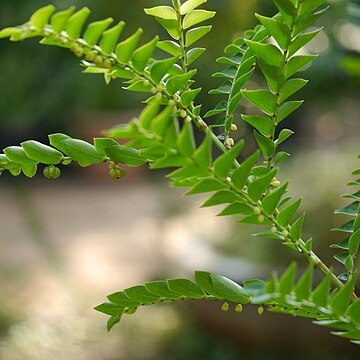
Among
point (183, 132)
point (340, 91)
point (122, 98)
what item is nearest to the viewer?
point (183, 132)

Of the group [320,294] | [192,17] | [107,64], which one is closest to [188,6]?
[192,17]

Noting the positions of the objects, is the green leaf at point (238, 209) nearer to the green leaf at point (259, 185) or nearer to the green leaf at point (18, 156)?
the green leaf at point (259, 185)

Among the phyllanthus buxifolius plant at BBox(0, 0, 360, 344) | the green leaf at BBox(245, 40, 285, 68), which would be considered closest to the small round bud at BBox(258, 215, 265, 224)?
the phyllanthus buxifolius plant at BBox(0, 0, 360, 344)

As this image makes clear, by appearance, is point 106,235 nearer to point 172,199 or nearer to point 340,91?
point 172,199

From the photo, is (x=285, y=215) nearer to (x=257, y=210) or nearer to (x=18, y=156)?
(x=257, y=210)

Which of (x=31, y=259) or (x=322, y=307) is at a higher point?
(x=322, y=307)

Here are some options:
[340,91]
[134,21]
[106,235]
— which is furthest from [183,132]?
[340,91]

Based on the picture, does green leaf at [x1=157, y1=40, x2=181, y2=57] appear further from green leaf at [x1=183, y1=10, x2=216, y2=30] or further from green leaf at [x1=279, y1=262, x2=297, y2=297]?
green leaf at [x1=279, y1=262, x2=297, y2=297]
